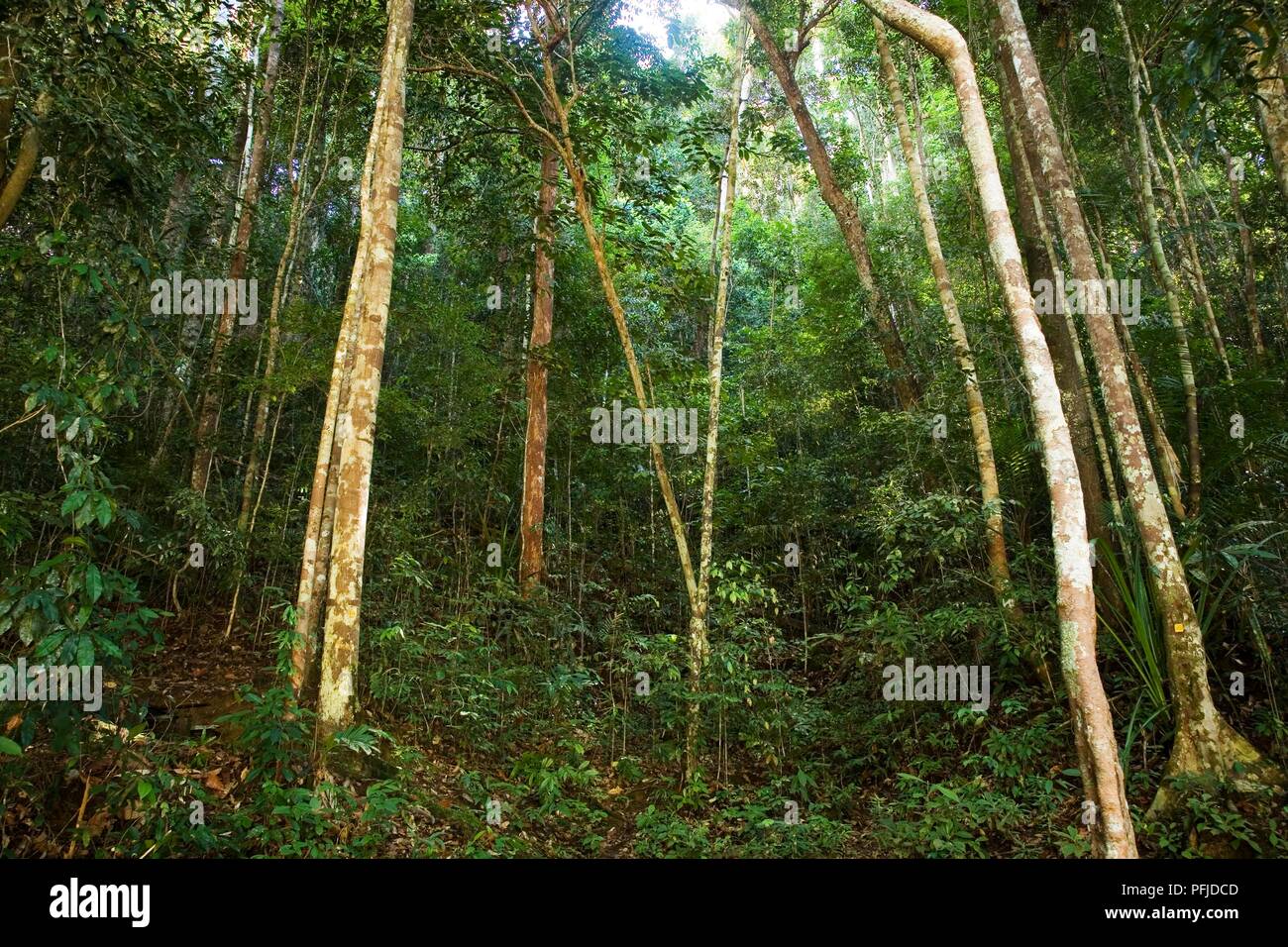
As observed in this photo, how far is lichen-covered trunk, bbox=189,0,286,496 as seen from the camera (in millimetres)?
7359

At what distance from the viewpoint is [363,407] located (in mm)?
5020

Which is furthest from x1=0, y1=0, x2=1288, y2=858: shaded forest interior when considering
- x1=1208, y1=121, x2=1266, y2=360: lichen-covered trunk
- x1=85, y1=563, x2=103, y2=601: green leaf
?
x1=1208, y1=121, x2=1266, y2=360: lichen-covered trunk

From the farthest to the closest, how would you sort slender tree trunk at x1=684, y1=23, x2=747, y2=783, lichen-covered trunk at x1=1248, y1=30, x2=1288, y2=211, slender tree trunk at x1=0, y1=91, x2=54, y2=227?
slender tree trunk at x1=684, y1=23, x2=747, y2=783 < lichen-covered trunk at x1=1248, y1=30, x2=1288, y2=211 < slender tree trunk at x1=0, y1=91, x2=54, y2=227

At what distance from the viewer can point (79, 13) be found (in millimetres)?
4195

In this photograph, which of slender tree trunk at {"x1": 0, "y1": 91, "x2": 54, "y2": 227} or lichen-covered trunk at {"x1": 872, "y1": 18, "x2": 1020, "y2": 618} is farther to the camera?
lichen-covered trunk at {"x1": 872, "y1": 18, "x2": 1020, "y2": 618}

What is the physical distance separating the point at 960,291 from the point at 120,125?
13015mm

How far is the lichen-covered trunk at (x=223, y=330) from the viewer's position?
24.1 ft

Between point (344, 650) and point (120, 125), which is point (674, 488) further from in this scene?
point (120, 125)

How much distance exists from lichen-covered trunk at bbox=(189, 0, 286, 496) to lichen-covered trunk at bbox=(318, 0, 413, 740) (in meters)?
2.81

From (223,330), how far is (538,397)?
3800 millimetres

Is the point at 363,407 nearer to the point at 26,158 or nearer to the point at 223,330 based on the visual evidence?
the point at 26,158

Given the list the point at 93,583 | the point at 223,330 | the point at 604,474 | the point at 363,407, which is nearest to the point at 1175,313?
the point at 363,407

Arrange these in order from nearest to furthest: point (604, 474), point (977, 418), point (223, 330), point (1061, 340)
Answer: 1. point (1061, 340)
2. point (977, 418)
3. point (223, 330)
4. point (604, 474)

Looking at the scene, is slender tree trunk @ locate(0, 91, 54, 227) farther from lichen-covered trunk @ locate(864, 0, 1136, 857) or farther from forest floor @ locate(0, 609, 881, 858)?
lichen-covered trunk @ locate(864, 0, 1136, 857)
